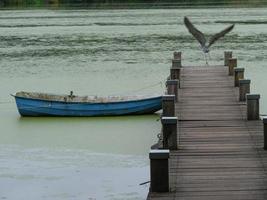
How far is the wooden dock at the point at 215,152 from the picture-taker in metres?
8.54

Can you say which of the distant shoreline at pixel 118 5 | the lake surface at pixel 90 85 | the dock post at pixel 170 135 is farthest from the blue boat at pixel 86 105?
the distant shoreline at pixel 118 5

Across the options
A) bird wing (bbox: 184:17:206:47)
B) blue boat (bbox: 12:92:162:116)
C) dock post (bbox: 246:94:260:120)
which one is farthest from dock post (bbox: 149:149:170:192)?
blue boat (bbox: 12:92:162:116)

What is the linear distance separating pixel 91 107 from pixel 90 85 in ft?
21.8

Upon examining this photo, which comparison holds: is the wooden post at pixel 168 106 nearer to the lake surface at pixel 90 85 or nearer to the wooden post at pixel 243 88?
the lake surface at pixel 90 85

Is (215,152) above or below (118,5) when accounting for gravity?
below

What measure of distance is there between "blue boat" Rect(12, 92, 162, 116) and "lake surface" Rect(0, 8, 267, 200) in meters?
0.24

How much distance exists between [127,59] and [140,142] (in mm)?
18080

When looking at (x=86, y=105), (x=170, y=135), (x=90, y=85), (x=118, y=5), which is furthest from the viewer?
(x=118, y=5)

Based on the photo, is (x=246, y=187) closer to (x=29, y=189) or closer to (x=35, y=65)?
(x=29, y=189)

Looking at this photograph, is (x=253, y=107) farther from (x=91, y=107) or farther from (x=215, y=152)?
(x=91, y=107)

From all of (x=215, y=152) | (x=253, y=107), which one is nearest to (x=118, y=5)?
(x=253, y=107)

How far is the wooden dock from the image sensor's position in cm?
854

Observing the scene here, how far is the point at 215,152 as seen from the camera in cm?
1051

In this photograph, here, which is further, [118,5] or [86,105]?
[118,5]
